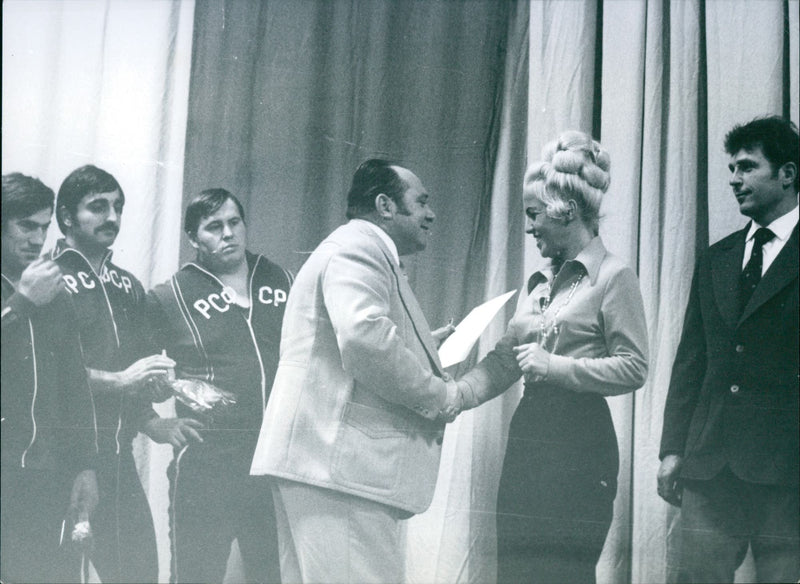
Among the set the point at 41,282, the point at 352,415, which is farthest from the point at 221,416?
the point at 41,282

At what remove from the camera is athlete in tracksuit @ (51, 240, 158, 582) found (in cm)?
221

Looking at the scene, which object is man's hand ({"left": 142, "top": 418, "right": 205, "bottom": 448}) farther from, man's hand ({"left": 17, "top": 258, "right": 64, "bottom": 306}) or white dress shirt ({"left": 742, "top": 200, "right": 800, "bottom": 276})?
white dress shirt ({"left": 742, "top": 200, "right": 800, "bottom": 276})

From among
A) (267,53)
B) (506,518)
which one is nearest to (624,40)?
(267,53)

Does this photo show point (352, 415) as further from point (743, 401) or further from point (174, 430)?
point (743, 401)

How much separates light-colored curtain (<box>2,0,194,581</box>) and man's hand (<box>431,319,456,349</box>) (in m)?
0.65

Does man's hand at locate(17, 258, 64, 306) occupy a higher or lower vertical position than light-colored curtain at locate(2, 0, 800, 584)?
lower

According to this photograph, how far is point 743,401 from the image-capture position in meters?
2.21

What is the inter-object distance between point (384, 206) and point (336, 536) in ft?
2.58

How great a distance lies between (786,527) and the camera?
7.19ft

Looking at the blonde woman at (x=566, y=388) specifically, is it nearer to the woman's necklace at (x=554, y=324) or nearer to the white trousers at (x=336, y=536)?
the woman's necklace at (x=554, y=324)

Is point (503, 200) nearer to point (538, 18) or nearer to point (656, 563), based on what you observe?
point (538, 18)

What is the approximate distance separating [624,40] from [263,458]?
1.38 meters

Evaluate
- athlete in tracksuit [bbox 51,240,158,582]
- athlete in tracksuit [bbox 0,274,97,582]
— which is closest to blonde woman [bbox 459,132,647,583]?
athlete in tracksuit [bbox 51,240,158,582]

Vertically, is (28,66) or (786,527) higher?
(28,66)
